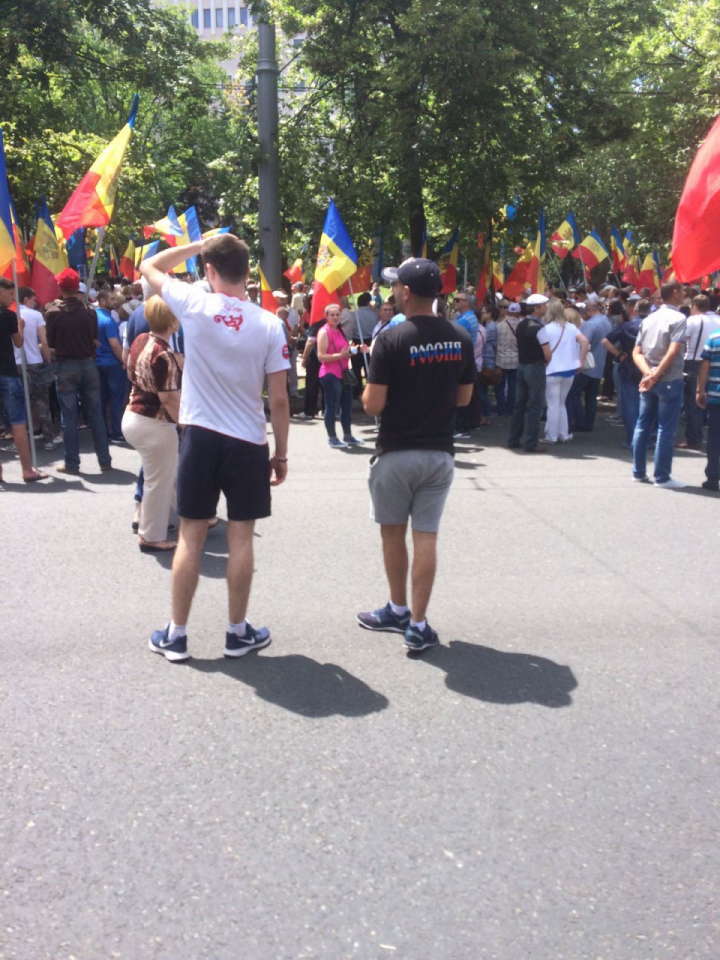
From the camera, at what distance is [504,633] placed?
5.34 metres

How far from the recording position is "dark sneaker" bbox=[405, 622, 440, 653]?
4992mm

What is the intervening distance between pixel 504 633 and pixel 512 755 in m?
1.45

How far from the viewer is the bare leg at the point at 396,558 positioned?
5141 millimetres

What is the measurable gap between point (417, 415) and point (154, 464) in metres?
2.52

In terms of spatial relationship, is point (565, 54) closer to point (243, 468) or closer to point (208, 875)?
point (243, 468)

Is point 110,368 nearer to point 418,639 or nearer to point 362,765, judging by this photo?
point 418,639

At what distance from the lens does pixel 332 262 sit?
12.2 meters

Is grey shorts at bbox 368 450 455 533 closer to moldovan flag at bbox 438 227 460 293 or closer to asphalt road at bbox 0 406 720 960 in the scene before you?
asphalt road at bbox 0 406 720 960

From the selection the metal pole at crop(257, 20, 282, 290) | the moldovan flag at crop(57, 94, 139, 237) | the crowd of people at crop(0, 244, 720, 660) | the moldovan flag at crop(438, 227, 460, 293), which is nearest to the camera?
the crowd of people at crop(0, 244, 720, 660)

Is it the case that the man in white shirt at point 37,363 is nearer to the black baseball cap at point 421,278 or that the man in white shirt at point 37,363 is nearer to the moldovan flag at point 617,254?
the black baseball cap at point 421,278

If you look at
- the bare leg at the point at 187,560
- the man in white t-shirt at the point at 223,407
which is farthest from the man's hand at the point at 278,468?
the bare leg at the point at 187,560

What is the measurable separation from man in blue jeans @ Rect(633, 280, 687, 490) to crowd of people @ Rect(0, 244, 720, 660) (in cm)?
1

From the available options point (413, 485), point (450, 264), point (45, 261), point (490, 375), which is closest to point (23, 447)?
point (45, 261)

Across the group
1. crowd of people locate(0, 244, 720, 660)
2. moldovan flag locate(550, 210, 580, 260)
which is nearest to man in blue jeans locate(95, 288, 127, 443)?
crowd of people locate(0, 244, 720, 660)
